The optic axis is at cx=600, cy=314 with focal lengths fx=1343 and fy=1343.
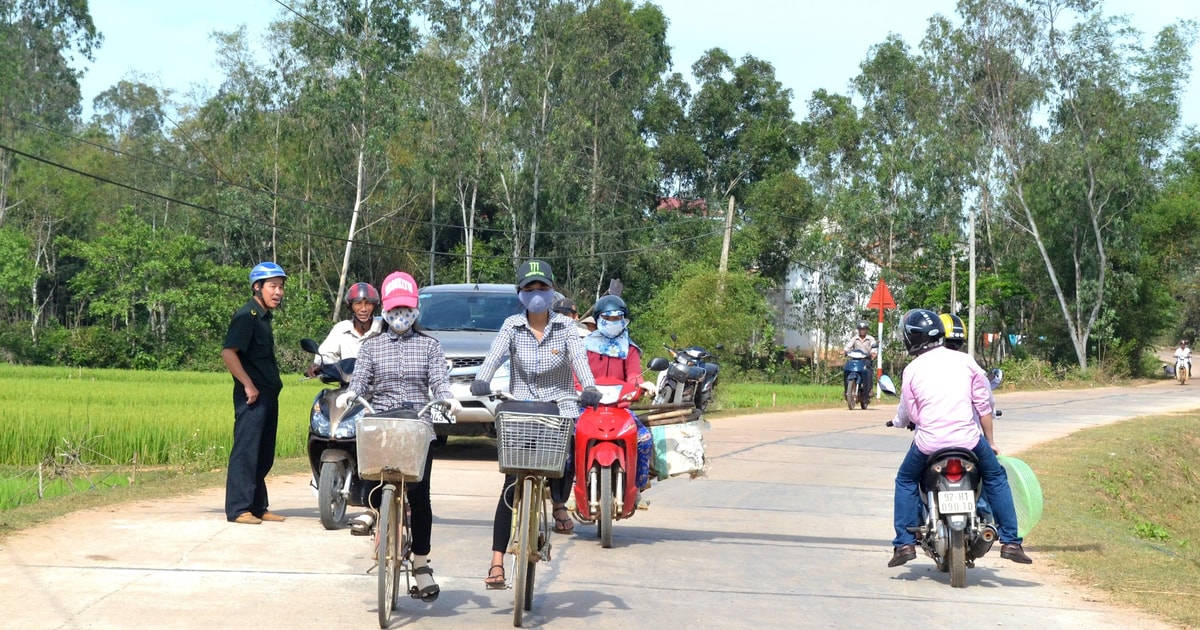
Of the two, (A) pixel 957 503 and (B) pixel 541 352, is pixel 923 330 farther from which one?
(B) pixel 541 352

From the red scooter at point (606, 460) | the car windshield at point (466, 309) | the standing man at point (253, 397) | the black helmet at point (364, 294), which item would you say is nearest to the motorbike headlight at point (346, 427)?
the standing man at point (253, 397)

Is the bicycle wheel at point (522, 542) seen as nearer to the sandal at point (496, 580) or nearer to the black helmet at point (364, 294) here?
the sandal at point (496, 580)

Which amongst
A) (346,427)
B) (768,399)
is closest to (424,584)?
(346,427)

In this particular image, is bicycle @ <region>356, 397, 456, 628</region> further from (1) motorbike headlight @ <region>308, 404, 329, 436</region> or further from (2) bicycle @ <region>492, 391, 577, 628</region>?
(1) motorbike headlight @ <region>308, 404, 329, 436</region>

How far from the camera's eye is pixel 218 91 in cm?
6322

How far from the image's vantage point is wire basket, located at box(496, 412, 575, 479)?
6.68 metres

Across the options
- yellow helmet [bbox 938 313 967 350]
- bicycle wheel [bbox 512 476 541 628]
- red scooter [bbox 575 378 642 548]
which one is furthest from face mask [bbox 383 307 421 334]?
yellow helmet [bbox 938 313 967 350]

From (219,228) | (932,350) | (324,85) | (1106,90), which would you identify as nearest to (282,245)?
(219,228)

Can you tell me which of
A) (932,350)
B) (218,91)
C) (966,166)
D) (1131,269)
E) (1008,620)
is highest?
(218,91)

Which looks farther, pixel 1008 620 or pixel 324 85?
pixel 324 85

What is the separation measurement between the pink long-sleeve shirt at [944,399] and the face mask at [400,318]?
3.21m

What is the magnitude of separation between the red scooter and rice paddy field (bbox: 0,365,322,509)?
5.84m

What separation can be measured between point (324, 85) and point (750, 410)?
32.0 metres

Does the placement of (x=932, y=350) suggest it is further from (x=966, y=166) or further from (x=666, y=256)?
(x=666, y=256)
